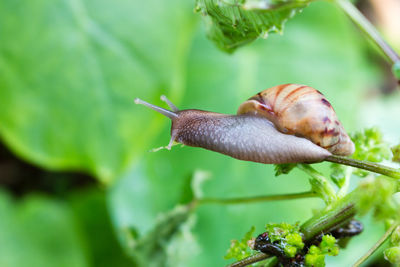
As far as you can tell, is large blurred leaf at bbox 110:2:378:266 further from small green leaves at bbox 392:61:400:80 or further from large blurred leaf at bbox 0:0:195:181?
small green leaves at bbox 392:61:400:80

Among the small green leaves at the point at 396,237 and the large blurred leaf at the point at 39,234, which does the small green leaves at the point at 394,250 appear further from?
the large blurred leaf at the point at 39,234

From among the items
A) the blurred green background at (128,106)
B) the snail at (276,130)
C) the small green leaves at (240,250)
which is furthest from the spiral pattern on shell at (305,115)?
the blurred green background at (128,106)

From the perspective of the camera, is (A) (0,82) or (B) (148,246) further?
(A) (0,82)

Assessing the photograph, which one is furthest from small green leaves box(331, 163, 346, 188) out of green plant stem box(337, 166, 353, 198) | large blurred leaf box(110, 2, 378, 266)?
large blurred leaf box(110, 2, 378, 266)

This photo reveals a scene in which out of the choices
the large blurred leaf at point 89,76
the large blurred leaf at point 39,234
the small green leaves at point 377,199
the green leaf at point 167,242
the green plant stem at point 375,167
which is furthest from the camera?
the large blurred leaf at point 39,234

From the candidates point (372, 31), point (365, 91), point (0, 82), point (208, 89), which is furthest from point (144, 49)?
point (365, 91)

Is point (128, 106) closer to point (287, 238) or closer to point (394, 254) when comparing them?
point (287, 238)

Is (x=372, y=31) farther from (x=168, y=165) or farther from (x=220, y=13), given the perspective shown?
(x=168, y=165)
